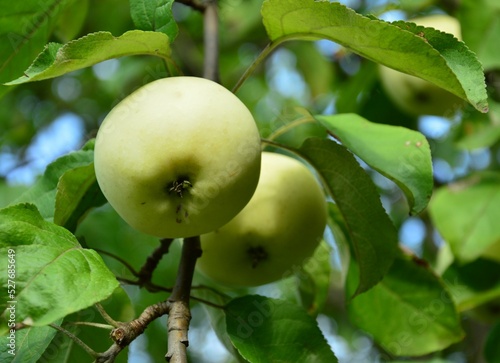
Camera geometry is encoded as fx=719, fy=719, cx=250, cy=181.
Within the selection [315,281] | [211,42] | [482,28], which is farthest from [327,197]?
[482,28]

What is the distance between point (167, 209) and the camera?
947 millimetres

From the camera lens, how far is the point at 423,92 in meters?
1.96

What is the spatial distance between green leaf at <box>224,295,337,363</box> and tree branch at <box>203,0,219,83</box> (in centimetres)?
40

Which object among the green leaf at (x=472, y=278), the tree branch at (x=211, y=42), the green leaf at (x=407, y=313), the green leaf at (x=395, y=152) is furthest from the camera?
the green leaf at (x=472, y=278)

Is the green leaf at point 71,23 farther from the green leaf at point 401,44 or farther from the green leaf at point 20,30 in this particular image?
the green leaf at point 401,44

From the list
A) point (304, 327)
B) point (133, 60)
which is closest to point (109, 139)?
point (304, 327)

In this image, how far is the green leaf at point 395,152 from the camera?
3.43 ft

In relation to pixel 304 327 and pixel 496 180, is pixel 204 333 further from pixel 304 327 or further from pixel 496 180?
pixel 304 327

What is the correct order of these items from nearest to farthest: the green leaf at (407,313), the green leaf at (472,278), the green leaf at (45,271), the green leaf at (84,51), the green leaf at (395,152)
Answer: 1. the green leaf at (45,271)
2. the green leaf at (84,51)
3. the green leaf at (395,152)
4. the green leaf at (407,313)
5. the green leaf at (472,278)

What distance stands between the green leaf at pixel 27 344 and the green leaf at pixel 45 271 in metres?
0.15

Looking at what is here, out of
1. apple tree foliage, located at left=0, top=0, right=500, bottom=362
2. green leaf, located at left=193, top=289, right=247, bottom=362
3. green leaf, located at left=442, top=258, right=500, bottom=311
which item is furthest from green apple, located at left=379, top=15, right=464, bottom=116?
green leaf, located at left=193, top=289, right=247, bottom=362

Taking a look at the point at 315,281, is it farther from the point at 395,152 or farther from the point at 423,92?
the point at 423,92

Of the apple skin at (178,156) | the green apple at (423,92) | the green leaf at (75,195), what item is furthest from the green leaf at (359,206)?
the green apple at (423,92)

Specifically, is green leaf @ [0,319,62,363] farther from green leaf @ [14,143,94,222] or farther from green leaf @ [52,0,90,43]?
green leaf @ [52,0,90,43]
